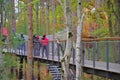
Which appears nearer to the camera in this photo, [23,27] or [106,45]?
[106,45]

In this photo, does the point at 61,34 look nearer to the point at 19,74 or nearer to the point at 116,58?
the point at 19,74

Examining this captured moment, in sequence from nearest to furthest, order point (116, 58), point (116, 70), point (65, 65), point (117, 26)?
point (65, 65)
point (116, 70)
point (116, 58)
point (117, 26)

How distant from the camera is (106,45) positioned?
1198cm

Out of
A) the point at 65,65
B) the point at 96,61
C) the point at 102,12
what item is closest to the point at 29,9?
the point at 102,12

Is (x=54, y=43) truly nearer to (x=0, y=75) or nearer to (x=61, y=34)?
(x=0, y=75)

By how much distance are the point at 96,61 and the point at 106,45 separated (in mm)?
1598

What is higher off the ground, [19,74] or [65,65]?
[65,65]

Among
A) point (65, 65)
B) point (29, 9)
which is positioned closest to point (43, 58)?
point (29, 9)

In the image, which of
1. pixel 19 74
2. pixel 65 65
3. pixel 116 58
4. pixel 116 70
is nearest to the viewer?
pixel 65 65

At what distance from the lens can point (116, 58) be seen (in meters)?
11.6

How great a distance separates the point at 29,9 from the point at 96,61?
742cm

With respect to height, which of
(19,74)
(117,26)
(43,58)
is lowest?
(19,74)

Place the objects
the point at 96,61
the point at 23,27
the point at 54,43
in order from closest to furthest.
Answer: the point at 96,61 → the point at 54,43 → the point at 23,27

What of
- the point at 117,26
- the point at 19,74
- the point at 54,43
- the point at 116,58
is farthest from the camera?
the point at 19,74
